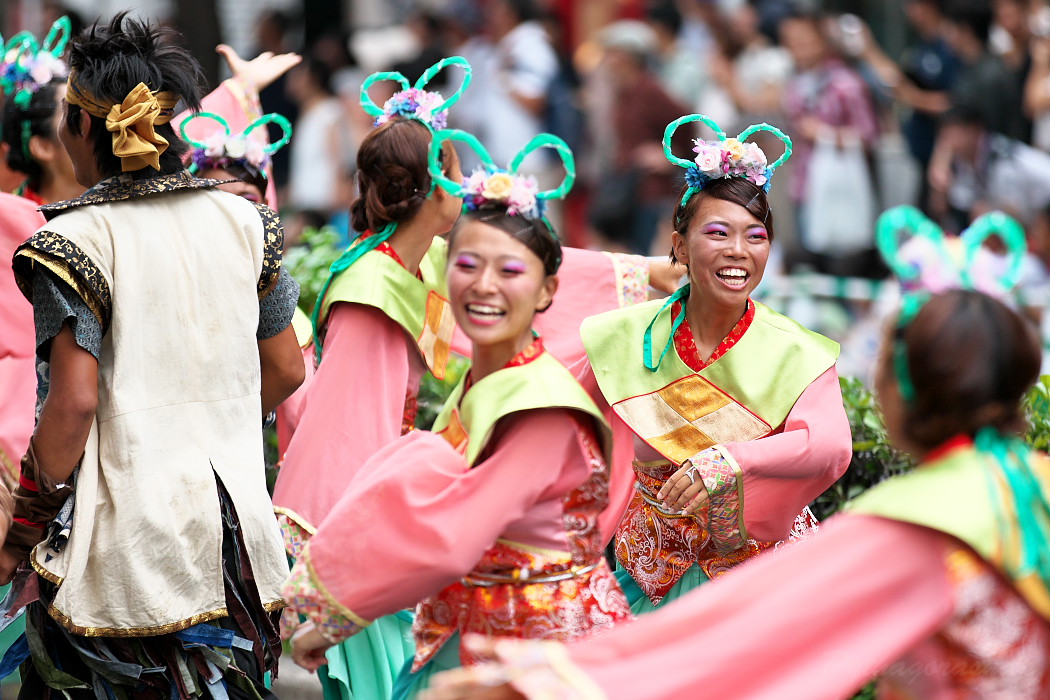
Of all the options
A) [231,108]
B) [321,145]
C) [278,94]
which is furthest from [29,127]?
[278,94]

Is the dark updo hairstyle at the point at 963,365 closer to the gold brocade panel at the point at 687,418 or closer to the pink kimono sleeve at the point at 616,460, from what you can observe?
the gold brocade panel at the point at 687,418

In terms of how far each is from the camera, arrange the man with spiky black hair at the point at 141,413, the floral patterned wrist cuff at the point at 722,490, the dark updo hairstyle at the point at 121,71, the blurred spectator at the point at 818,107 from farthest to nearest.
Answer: the blurred spectator at the point at 818,107 < the floral patterned wrist cuff at the point at 722,490 < the dark updo hairstyle at the point at 121,71 < the man with spiky black hair at the point at 141,413

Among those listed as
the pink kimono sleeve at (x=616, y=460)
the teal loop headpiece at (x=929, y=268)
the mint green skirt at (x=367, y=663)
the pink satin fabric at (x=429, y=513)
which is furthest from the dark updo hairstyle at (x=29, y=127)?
the teal loop headpiece at (x=929, y=268)

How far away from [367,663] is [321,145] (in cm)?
769

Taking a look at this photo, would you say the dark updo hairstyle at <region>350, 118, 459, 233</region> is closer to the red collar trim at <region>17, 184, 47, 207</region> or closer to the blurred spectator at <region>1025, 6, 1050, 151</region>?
the red collar trim at <region>17, 184, 47, 207</region>

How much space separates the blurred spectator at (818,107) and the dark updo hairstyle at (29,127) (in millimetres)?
6381

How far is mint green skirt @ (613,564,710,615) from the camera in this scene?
13.0 ft

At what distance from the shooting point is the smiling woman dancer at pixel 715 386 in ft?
12.5

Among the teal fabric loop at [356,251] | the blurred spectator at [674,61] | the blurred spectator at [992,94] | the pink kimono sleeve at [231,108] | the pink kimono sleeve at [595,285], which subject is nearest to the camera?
the teal fabric loop at [356,251]

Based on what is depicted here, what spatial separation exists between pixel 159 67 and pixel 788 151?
1.70 meters

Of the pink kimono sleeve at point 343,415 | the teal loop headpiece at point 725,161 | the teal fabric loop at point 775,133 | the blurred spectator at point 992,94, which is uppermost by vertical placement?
the blurred spectator at point 992,94

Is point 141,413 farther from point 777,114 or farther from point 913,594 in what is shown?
point 777,114

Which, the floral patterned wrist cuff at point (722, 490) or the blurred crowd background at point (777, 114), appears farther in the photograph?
the blurred crowd background at point (777, 114)

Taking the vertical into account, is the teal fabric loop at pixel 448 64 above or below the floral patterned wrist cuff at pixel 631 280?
above
